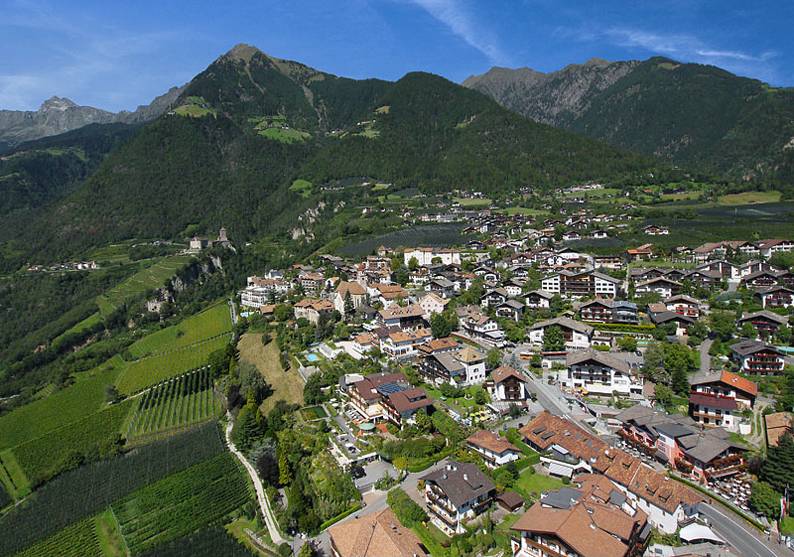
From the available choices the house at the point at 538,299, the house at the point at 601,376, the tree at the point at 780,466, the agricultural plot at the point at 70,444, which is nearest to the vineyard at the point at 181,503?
the agricultural plot at the point at 70,444

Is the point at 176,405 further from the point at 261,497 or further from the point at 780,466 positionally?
the point at 780,466

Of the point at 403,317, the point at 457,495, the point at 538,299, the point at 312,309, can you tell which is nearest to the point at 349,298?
the point at 312,309

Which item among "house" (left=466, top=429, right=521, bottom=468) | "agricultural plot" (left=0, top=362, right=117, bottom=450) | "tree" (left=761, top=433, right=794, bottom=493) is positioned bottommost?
"agricultural plot" (left=0, top=362, right=117, bottom=450)

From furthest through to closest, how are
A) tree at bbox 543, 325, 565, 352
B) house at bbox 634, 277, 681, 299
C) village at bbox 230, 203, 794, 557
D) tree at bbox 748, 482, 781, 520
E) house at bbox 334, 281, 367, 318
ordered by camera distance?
house at bbox 334, 281, 367, 318, house at bbox 634, 277, 681, 299, tree at bbox 543, 325, 565, 352, tree at bbox 748, 482, 781, 520, village at bbox 230, 203, 794, 557

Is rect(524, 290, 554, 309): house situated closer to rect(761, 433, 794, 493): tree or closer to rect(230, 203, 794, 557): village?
rect(230, 203, 794, 557): village

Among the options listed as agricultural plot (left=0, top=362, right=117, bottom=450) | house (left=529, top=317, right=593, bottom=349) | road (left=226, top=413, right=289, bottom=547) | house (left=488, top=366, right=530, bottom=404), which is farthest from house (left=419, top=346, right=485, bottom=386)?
agricultural plot (left=0, top=362, right=117, bottom=450)

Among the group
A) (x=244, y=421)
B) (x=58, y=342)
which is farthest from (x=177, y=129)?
(x=244, y=421)

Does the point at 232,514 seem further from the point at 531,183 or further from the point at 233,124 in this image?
the point at 233,124
